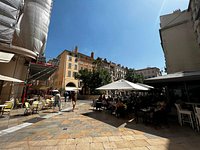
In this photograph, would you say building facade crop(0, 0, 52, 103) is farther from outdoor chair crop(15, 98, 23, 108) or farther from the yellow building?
the yellow building

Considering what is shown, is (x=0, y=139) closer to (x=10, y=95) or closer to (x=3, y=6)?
(x=10, y=95)

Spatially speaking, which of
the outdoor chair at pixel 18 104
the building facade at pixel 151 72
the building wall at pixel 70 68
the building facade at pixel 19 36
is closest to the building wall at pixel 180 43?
the building facade at pixel 19 36

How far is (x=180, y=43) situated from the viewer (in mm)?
13164

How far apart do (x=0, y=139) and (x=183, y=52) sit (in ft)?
57.9

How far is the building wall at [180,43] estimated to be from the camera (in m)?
12.1

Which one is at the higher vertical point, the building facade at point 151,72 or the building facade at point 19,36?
the building facade at point 151,72

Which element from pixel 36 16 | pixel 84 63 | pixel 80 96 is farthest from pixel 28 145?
pixel 84 63

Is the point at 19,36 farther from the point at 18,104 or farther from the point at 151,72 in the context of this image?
the point at 151,72

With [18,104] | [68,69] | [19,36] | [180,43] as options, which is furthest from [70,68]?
[180,43]

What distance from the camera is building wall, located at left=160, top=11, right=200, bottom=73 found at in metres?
12.1

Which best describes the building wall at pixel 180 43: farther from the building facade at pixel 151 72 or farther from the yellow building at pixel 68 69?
the building facade at pixel 151 72

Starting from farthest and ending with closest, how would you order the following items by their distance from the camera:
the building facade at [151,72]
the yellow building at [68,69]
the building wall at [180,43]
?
1. the building facade at [151,72]
2. the yellow building at [68,69]
3. the building wall at [180,43]

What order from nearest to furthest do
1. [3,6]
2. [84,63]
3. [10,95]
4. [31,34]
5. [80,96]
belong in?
1. [3,6]
2. [10,95]
3. [31,34]
4. [80,96]
5. [84,63]

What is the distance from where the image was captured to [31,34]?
1112cm
